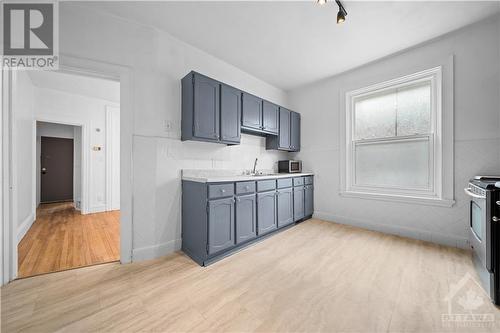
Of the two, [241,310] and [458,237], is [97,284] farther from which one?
[458,237]

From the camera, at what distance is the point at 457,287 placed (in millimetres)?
1694

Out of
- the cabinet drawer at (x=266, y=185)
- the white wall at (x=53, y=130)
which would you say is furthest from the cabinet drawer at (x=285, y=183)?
the white wall at (x=53, y=130)

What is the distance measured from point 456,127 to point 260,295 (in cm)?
323

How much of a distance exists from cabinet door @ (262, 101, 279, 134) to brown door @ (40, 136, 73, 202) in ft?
21.8

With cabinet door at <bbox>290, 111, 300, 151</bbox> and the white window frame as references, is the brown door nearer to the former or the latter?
cabinet door at <bbox>290, 111, 300, 151</bbox>

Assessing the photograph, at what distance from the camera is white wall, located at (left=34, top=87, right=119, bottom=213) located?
12.6 feet

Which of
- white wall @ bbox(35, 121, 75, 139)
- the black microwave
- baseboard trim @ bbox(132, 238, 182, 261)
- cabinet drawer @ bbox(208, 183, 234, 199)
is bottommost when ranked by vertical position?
baseboard trim @ bbox(132, 238, 182, 261)

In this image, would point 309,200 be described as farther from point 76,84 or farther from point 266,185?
point 76,84

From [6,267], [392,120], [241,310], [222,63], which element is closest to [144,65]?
[222,63]

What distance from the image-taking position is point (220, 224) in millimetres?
2238

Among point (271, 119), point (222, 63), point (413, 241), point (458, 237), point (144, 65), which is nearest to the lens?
point (144, 65)

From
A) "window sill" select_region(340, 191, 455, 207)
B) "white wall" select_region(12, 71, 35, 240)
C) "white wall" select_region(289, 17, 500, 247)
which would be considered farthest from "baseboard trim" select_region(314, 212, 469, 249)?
"white wall" select_region(12, 71, 35, 240)

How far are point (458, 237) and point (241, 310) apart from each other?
9.87 ft

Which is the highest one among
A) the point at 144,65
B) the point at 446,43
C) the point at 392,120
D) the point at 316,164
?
the point at 446,43
